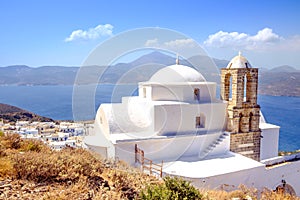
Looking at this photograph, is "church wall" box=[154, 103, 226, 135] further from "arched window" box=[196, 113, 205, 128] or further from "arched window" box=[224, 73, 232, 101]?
"arched window" box=[224, 73, 232, 101]

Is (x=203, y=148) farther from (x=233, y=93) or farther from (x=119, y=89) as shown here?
A: (x=119, y=89)

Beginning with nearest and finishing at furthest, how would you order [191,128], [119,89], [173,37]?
[173,37]
[191,128]
[119,89]

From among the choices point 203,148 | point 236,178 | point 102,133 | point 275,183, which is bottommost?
point 275,183

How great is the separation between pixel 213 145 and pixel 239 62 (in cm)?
372

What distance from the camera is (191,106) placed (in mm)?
9391

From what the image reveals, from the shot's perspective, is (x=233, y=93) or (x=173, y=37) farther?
(x=233, y=93)

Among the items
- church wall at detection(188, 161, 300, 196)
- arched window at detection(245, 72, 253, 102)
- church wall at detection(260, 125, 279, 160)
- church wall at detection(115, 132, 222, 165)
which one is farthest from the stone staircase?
church wall at detection(260, 125, 279, 160)

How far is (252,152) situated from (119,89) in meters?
6.51

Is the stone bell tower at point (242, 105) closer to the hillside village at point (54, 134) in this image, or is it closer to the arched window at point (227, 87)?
the arched window at point (227, 87)

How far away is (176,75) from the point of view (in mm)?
9867

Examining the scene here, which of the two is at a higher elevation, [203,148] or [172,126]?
[172,126]

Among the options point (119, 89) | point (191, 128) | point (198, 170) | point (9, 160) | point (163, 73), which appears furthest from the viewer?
point (119, 89)

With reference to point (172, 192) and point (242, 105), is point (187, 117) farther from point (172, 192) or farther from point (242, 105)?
point (172, 192)

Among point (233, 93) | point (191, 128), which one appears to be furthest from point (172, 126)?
point (233, 93)
